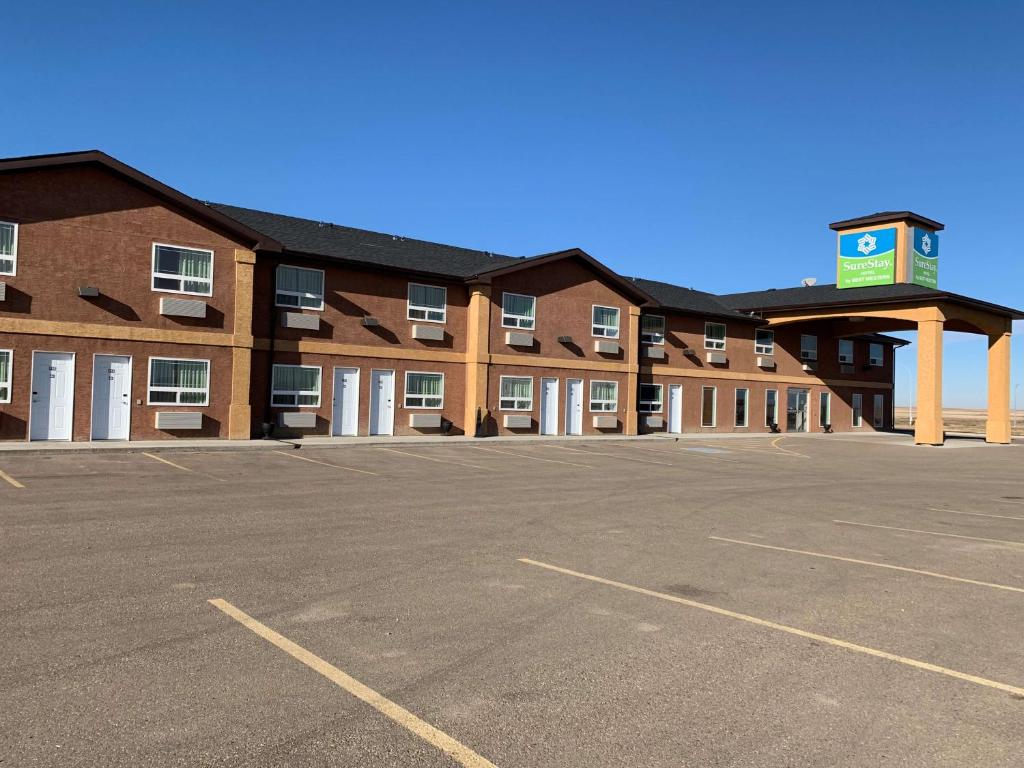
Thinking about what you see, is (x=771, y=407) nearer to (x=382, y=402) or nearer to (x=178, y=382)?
(x=382, y=402)

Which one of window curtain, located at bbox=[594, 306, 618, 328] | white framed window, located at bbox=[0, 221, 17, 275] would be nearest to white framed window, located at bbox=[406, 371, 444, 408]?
window curtain, located at bbox=[594, 306, 618, 328]

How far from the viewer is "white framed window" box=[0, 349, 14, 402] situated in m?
19.5

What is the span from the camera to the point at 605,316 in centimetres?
3359

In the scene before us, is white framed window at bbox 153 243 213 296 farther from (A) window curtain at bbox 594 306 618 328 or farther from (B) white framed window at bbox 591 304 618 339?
(A) window curtain at bbox 594 306 618 328

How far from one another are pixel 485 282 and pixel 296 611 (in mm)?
23372

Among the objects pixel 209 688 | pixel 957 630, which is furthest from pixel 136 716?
pixel 957 630

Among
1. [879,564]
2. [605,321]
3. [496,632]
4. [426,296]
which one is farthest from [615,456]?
[496,632]

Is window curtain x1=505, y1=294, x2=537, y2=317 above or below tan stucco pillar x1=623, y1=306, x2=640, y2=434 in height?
above

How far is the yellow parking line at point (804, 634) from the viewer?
194 inches

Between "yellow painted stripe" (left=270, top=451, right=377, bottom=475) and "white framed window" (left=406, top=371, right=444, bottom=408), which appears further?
"white framed window" (left=406, top=371, right=444, bottom=408)

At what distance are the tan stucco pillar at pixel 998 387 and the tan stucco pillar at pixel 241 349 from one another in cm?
3427

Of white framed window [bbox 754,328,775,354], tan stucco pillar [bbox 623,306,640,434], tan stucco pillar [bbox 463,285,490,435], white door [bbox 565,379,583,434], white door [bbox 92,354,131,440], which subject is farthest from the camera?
white framed window [bbox 754,328,775,354]

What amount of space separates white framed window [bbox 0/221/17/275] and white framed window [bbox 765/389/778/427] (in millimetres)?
33858

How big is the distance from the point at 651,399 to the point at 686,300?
6.66 metres
